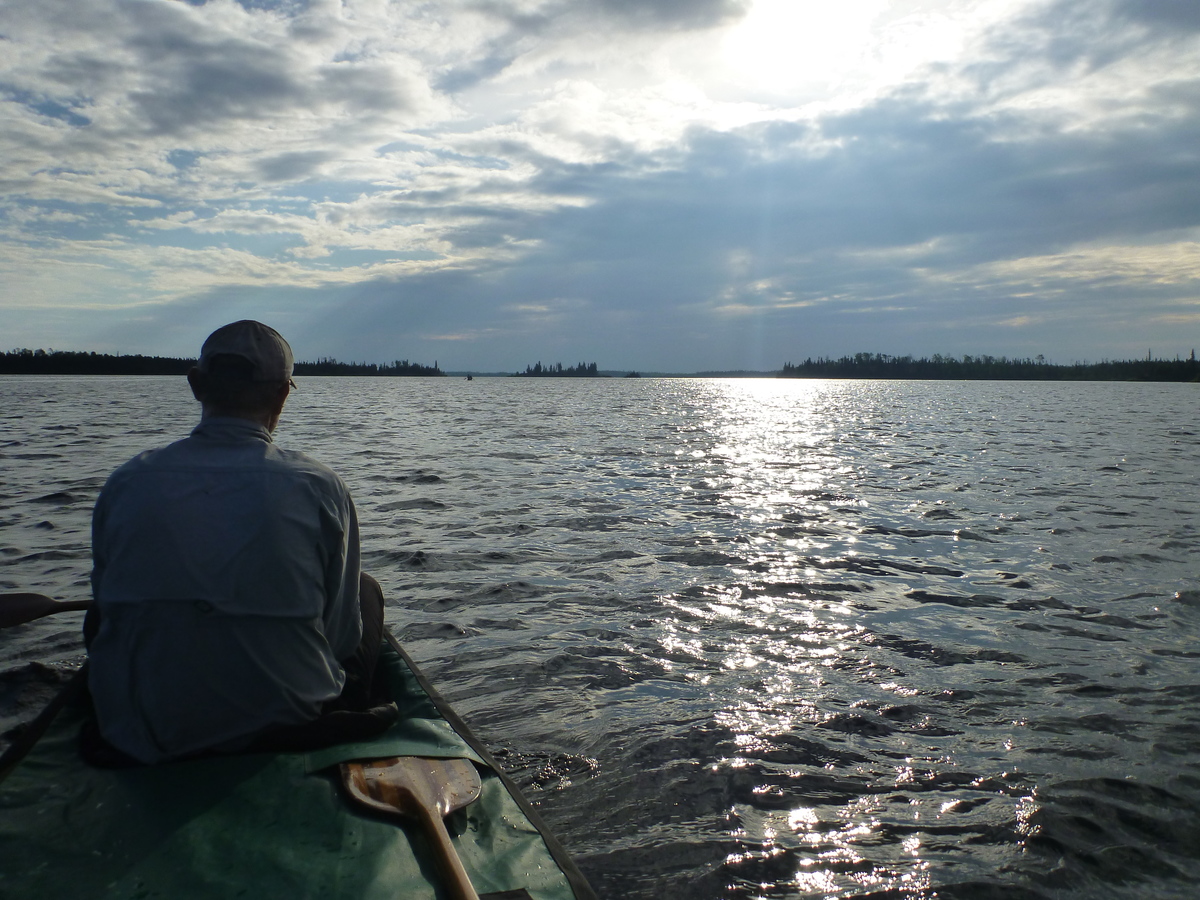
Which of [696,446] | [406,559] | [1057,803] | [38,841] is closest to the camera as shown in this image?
[38,841]

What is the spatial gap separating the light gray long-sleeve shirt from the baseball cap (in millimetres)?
287

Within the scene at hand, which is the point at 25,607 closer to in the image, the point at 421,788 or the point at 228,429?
the point at 228,429

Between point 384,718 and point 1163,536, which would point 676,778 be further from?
point 1163,536

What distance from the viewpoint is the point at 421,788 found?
3.63m

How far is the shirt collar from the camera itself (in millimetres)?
3582

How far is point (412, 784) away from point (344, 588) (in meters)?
1.04

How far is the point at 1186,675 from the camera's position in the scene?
660cm

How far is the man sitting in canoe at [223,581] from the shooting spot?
330 centimetres

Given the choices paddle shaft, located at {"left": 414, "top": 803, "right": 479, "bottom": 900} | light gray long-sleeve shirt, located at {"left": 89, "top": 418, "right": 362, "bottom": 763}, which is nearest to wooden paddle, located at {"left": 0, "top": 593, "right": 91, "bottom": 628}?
light gray long-sleeve shirt, located at {"left": 89, "top": 418, "right": 362, "bottom": 763}

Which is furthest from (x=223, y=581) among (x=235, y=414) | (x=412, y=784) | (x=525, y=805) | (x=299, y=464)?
(x=525, y=805)

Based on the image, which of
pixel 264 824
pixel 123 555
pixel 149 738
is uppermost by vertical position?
pixel 123 555

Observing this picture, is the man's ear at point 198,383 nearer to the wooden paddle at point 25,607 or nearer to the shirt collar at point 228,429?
the shirt collar at point 228,429

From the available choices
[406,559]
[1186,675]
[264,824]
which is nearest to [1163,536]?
[1186,675]

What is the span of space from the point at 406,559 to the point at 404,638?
2.98 meters
